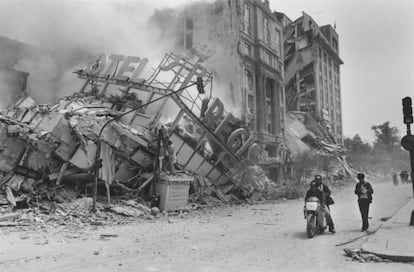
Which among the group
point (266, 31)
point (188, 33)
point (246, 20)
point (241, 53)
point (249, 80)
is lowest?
point (249, 80)

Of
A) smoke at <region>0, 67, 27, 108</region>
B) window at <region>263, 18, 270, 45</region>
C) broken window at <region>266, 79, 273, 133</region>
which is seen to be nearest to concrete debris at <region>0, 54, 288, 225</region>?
smoke at <region>0, 67, 27, 108</region>

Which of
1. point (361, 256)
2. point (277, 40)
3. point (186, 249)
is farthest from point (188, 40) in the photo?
point (361, 256)

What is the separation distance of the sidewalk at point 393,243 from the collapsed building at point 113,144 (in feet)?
30.2

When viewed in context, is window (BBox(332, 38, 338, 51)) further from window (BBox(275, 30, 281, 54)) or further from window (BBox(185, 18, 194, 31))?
window (BBox(185, 18, 194, 31))

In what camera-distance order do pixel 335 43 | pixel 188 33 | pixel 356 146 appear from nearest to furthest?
pixel 188 33, pixel 335 43, pixel 356 146

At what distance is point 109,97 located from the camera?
76.6ft

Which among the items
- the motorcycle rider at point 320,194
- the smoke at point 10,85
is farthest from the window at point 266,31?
the motorcycle rider at point 320,194

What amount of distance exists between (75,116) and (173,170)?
5.37m

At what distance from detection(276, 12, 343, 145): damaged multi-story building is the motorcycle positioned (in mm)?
52298

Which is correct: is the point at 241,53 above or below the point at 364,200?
above

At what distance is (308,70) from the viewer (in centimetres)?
6328

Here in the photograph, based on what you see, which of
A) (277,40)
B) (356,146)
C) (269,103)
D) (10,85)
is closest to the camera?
(10,85)

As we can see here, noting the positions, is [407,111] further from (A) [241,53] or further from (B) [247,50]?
(B) [247,50]

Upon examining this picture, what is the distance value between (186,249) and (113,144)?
10866 millimetres
